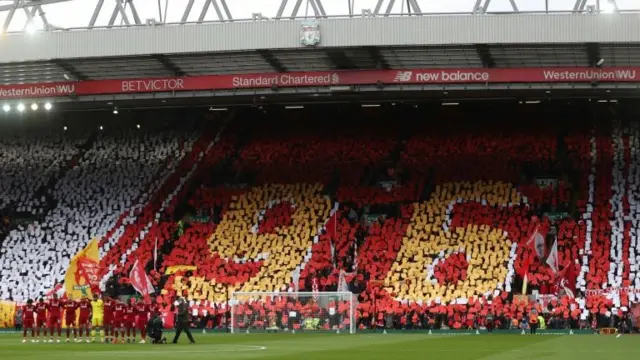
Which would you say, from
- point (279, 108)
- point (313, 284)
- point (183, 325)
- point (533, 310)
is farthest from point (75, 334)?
point (279, 108)

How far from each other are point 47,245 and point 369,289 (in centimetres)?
1594

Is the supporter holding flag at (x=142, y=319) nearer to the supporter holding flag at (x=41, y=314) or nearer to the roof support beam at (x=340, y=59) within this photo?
the supporter holding flag at (x=41, y=314)

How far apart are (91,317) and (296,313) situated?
928cm

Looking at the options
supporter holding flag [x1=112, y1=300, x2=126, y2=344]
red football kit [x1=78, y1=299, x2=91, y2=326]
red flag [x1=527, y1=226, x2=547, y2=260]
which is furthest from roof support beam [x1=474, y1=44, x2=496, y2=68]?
red football kit [x1=78, y1=299, x2=91, y2=326]

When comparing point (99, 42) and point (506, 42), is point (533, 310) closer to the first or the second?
point (506, 42)

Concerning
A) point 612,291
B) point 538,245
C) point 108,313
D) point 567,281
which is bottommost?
point 108,313

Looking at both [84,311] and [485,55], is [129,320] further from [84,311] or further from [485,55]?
[485,55]

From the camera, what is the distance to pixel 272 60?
45.5 m

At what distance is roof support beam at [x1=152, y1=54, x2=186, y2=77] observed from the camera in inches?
1779

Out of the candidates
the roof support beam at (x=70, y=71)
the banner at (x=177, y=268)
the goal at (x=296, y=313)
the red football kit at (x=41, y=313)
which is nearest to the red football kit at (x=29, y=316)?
the red football kit at (x=41, y=313)

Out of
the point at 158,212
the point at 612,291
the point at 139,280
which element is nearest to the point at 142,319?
the point at 139,280

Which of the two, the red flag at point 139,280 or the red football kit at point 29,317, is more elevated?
the red flag at point 139,280

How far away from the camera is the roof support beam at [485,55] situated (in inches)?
1702

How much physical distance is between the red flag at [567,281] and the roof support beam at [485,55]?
846cm
